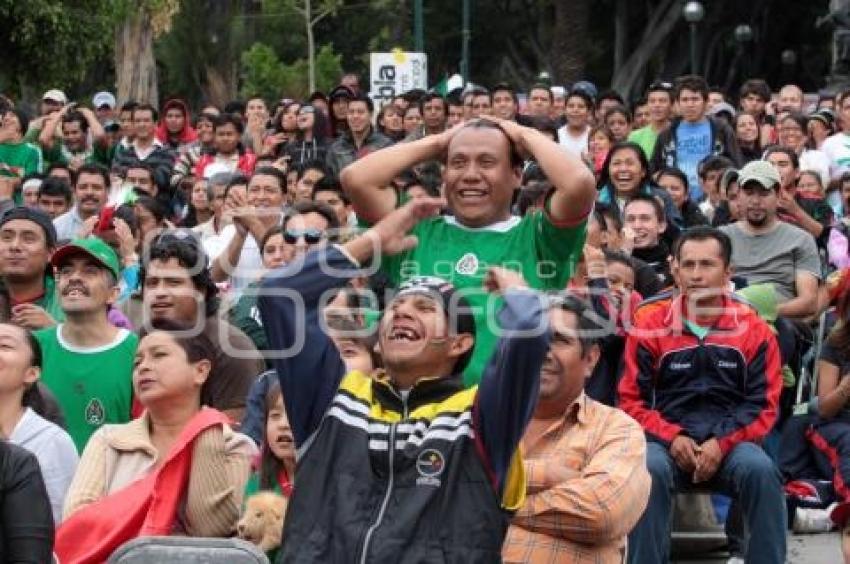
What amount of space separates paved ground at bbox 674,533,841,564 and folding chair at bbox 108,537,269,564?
15.9 ft

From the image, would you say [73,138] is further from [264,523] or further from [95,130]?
[264,523]

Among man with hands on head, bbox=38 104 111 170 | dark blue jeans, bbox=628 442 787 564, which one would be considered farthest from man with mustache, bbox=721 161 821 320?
man with hands on head, bbox=38 104 111 170

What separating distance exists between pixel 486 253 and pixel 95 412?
9.32ft

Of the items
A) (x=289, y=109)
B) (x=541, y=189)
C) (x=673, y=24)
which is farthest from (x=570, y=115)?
(x=673, y=24)

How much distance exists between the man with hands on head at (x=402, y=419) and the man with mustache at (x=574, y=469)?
0.93 m

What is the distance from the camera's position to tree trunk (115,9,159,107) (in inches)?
1276

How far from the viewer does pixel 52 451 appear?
287 inches

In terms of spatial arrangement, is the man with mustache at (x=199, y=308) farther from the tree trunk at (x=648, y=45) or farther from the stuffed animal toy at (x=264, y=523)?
the tree trunk at (x=648, y=45)

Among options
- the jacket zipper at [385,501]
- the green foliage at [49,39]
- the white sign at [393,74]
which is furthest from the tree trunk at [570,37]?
the jacket zipper at [385,501]

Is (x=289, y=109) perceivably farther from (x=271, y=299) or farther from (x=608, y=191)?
(x=271, y=299)

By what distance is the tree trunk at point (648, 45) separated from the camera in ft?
146

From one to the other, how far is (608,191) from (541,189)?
2350 mm

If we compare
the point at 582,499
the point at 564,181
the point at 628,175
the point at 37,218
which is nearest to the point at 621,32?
the point at 628,175

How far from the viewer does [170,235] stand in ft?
28.8
